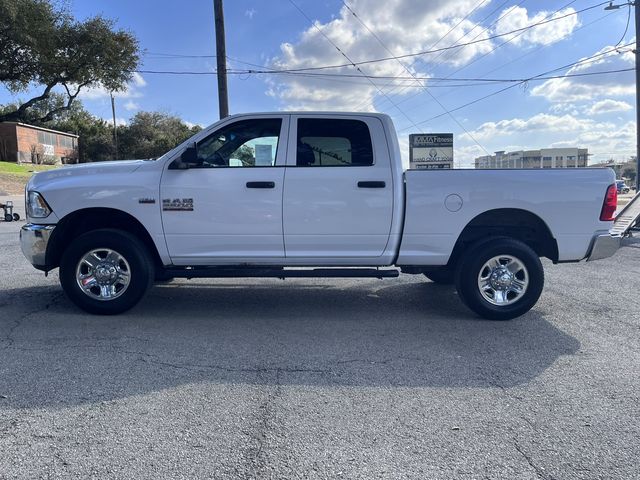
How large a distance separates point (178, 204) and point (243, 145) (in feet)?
3.12

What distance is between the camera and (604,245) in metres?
5.39

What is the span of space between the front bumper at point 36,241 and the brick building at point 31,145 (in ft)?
170

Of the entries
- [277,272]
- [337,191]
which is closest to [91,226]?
[277,272]

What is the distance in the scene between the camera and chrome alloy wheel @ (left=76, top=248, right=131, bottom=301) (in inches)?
215

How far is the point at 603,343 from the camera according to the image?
15.9 ft

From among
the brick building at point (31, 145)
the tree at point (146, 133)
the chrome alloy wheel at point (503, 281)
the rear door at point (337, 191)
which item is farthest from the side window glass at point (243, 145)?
the tree at point (146, 133)

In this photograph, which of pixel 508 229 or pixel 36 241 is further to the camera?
pixel 508 229

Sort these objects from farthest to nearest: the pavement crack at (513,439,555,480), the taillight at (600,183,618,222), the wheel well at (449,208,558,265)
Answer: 1. the wheel well at (449,208,558,265)
2. the taillight at (600,183,618,222)
3. the pavement crack at (513,439,555,480)

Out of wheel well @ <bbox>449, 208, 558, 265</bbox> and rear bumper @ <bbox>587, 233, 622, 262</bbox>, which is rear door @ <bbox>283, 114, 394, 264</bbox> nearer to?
wheel well @ <bbox>449, 208, 558, 265</bbox>

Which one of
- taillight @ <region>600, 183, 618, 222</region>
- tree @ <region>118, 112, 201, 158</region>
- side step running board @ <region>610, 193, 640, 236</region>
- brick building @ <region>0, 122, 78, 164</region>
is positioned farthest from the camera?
tree @ <region>118, 112, 201, 158</region>

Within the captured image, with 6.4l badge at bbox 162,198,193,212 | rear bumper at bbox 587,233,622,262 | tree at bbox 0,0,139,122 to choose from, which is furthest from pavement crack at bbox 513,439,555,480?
tree at bbox 0,0,139,122

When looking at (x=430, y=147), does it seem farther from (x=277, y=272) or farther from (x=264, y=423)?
(x=264, y=423)

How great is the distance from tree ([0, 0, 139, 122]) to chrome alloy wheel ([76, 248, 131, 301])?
68.7ft

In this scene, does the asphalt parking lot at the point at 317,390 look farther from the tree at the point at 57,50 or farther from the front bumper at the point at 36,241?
the tree at the point at 57,50
